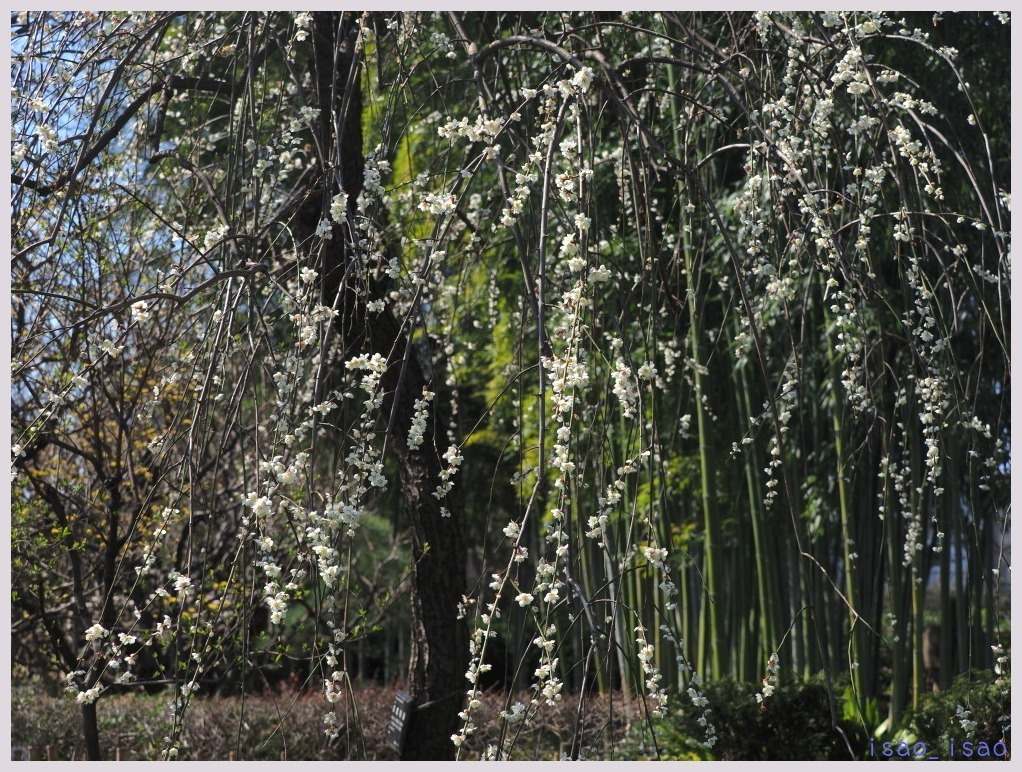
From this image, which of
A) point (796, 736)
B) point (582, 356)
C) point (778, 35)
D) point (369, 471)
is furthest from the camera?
point (796, 736)

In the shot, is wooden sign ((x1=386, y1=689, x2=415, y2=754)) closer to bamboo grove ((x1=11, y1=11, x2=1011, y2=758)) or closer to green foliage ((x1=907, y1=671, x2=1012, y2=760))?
bamboo grove ((x1=11, y1=11, x2=1011, y2=758))

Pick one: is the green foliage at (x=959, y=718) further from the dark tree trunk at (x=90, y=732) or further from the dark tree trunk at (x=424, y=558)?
the dark tree trunk at (x=90, y=732)

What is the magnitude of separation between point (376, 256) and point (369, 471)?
0.38 meters

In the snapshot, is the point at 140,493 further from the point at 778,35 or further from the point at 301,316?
the point at 778,35

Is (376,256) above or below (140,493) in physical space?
above

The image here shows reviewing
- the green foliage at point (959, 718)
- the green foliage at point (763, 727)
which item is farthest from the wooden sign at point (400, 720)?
the green foliage at point (959, 718)

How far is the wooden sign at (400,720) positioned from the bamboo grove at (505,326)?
0.06 metres

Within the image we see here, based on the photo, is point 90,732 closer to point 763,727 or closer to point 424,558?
point 424,558

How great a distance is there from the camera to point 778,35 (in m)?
2.40

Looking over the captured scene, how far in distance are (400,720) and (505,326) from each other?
144 centimetres

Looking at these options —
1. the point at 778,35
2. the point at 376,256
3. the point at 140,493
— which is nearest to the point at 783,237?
the point at 778,35

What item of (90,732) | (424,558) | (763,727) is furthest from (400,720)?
(763,727)

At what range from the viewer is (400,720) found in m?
2.38

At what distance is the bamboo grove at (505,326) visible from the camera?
1321 mm
